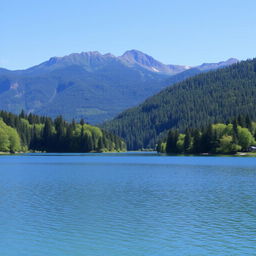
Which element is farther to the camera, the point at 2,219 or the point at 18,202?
the point at 18,202

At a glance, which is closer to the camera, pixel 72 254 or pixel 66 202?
pixel 72 254

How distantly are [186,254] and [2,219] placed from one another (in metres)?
18.8

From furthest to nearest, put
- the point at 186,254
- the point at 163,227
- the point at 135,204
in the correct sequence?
the point at 135,204 < the point at 163,227 < the point at 186,254

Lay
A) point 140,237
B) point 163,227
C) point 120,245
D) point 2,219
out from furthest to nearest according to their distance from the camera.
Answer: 1. point 2,219
2. point 163,227
3. point 140,237
4. point 120,245

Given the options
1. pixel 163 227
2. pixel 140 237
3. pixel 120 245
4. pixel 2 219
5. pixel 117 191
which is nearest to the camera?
pixel 120 245

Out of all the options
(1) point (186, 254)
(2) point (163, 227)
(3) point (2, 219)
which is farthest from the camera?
(3) point (2, 219)

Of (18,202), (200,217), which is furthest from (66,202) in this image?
(200,217)

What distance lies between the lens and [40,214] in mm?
45156

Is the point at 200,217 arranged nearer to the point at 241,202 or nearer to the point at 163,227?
the point at 163,227

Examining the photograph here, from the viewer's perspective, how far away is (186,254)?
30781 mm

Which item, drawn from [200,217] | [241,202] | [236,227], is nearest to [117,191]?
[241,202]

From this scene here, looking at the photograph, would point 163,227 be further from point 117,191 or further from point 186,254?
point 117,191

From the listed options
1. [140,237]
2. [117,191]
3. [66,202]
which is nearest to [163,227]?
[140,237]

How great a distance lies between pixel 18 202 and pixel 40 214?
879 centimetres
